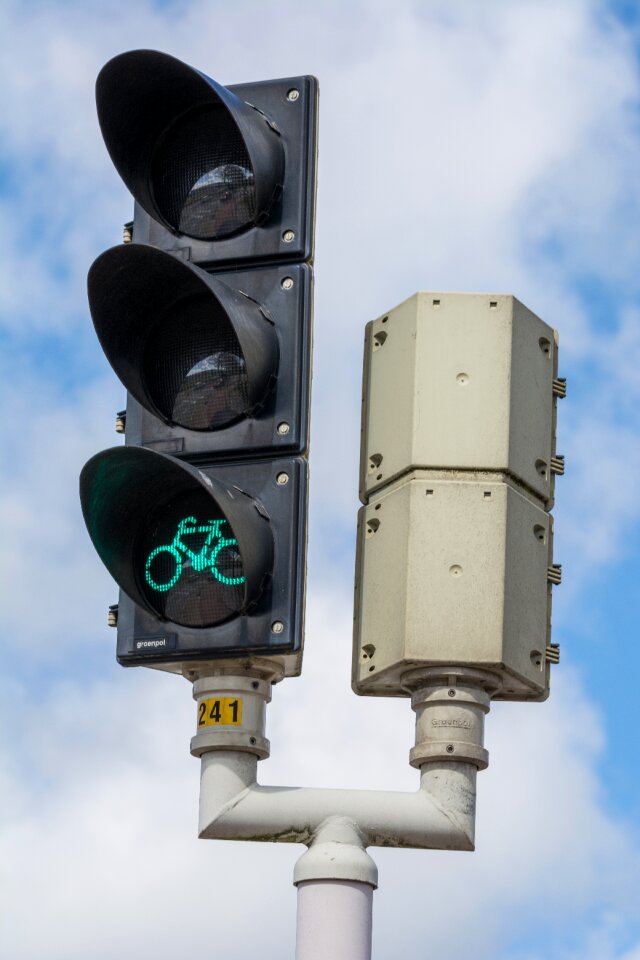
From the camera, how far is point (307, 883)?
17.4 ft

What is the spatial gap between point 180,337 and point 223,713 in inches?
37.6

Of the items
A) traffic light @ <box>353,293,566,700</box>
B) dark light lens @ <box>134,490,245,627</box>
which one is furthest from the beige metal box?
dark light lens @ <box>134,490,245,627</box>

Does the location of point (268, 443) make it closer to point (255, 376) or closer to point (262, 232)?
point (255, 376)

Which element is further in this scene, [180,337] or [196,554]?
[180,337]

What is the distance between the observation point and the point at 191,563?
5566 millimetres

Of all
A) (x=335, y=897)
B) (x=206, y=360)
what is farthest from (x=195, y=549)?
(x=335, y=897)

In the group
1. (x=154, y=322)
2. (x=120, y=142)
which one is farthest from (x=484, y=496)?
(x=120, y=142)

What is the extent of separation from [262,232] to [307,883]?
5.41 feet

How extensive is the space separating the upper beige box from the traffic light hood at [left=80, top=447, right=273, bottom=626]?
17.5 inches

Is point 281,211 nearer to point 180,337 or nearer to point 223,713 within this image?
point 180,337

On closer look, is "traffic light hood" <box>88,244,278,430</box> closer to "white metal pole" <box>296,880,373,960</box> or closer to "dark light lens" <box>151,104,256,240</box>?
"dark light lens" <box>151,104,256,240</box>

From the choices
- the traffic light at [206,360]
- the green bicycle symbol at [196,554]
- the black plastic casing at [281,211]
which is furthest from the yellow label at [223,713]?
the black plastic casing at [281,211]

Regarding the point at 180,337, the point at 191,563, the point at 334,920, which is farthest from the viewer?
the point at 180,337

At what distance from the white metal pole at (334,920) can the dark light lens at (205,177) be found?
5.58ft
